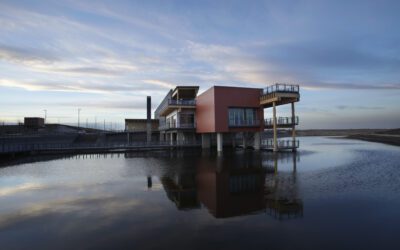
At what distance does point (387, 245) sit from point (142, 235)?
7.54 metres

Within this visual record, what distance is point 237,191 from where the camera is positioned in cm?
1405

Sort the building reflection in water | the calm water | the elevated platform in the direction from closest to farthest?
the calm water < the building reflection in water < the elevated platform

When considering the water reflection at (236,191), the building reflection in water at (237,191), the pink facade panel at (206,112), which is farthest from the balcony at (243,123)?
the building reflection in water at (237,191)

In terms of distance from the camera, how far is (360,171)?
65.7 feet

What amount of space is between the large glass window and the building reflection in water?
53.9 ft

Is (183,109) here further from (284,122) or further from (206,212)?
(206,212)

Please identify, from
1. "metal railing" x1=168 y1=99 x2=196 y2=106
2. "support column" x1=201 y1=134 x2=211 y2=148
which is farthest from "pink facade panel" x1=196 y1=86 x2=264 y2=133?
"metal railing" x1=168 y1=99 x2=196 y2=106

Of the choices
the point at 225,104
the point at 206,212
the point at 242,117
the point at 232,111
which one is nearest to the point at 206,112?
the point at 225,104

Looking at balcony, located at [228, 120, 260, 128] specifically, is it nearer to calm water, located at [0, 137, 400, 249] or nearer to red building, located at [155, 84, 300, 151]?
red building, located at [155, 84, 300, 151]

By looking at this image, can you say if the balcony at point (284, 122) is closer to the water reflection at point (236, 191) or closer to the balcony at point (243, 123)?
the balcony at point (243, 123)

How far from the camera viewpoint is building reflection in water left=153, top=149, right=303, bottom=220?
10.9m

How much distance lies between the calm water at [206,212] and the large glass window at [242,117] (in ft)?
62.3

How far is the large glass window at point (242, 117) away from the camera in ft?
121

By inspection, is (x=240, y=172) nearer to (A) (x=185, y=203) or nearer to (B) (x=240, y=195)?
(B) (x=240, y=195)
